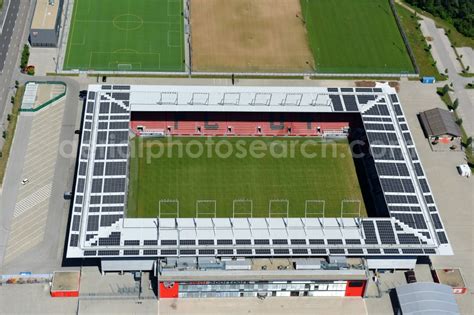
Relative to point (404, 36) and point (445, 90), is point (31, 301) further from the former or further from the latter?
point (404, 36)

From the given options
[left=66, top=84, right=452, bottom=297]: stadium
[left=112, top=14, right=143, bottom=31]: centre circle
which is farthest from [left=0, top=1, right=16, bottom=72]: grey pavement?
[left=66, top=84, right=452, bottom=297]: stadium

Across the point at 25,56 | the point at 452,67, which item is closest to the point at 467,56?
the point at 452,67

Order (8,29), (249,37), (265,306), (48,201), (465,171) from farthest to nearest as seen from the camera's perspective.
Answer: (249,37) < (8,29) < (465,171) < (48,201) < (265,306)

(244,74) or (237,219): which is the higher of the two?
(244,74)

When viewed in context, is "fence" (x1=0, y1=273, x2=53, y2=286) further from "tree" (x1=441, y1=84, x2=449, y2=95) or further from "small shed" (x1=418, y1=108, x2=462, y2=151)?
"tree" (x1=441, y1=84, x2=449, y2=95)

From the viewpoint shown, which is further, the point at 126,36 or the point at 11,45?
the point at 126,36

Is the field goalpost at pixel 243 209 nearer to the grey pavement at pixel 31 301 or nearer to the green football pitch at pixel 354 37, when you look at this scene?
the grey pavement at pixel 31 301

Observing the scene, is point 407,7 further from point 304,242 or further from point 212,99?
point 304,242
